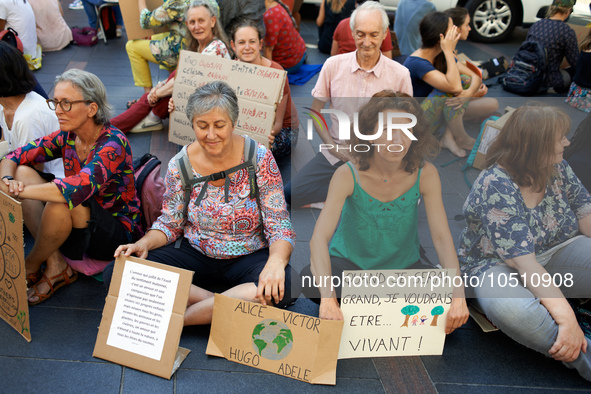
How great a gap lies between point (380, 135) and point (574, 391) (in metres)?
1.57

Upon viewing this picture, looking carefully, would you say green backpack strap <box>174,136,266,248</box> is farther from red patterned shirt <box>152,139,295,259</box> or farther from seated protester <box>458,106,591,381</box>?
seated protester <box>458,106,591,381</box>

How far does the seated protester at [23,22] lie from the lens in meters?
6.10

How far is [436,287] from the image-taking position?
2426 millimetres

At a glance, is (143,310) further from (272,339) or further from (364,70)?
(364,70)

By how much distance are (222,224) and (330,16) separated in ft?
17.8

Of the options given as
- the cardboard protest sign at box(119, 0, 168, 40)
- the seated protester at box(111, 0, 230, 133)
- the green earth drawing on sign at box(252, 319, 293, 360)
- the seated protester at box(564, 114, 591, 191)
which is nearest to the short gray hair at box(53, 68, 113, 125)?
the seated protester at box(111, 0, 230, 133)

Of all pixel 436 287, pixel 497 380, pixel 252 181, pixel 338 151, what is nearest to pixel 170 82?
pixel 252 181

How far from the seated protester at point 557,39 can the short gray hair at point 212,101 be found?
5.09 metres

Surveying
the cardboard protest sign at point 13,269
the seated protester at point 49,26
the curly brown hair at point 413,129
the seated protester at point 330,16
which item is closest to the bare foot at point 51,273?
the cardboard protest sign at point 13,269

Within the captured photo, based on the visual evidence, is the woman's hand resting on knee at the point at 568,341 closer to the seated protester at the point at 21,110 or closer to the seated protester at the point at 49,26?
the seated protester at the point at 21,110

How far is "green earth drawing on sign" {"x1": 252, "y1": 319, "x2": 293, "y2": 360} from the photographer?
2.39 meters

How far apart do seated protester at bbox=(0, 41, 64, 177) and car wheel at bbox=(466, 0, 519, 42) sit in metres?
6.94

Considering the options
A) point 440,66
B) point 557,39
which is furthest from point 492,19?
point 440,66

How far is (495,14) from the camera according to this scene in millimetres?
8320
